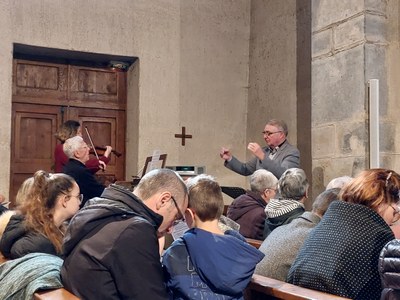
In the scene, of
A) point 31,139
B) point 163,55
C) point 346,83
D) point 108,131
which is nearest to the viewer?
point 346,83

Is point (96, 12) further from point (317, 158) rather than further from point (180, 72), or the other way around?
point (317, 158)

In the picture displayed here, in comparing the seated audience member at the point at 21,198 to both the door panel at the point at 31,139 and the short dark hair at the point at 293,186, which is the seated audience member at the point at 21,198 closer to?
the short dark hair at the point at 293,186

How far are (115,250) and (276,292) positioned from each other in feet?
2.09

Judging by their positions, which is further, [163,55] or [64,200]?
[163,55]

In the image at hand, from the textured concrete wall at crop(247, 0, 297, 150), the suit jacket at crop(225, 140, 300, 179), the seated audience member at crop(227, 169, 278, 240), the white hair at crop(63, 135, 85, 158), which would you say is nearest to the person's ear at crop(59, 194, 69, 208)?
the seated audience member at crop(227, 169, 278, 240)

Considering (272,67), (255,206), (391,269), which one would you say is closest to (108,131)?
(272,67)

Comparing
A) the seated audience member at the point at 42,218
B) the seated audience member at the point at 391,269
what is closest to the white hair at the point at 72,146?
the seated audience member at the point at 42,218

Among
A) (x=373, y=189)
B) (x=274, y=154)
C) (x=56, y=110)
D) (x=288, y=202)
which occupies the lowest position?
(x=288, y=202)

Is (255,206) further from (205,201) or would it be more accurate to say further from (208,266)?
(208,266)

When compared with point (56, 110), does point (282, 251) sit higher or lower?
lower

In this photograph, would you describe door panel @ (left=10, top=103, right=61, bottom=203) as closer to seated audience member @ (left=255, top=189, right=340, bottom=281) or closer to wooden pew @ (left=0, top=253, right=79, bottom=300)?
seated audience member @ (left=255, top=189, right=340, bottom=281)

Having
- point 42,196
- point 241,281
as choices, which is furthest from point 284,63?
point 241,281

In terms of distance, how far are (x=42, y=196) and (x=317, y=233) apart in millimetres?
1382

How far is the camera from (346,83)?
4.94 metres
